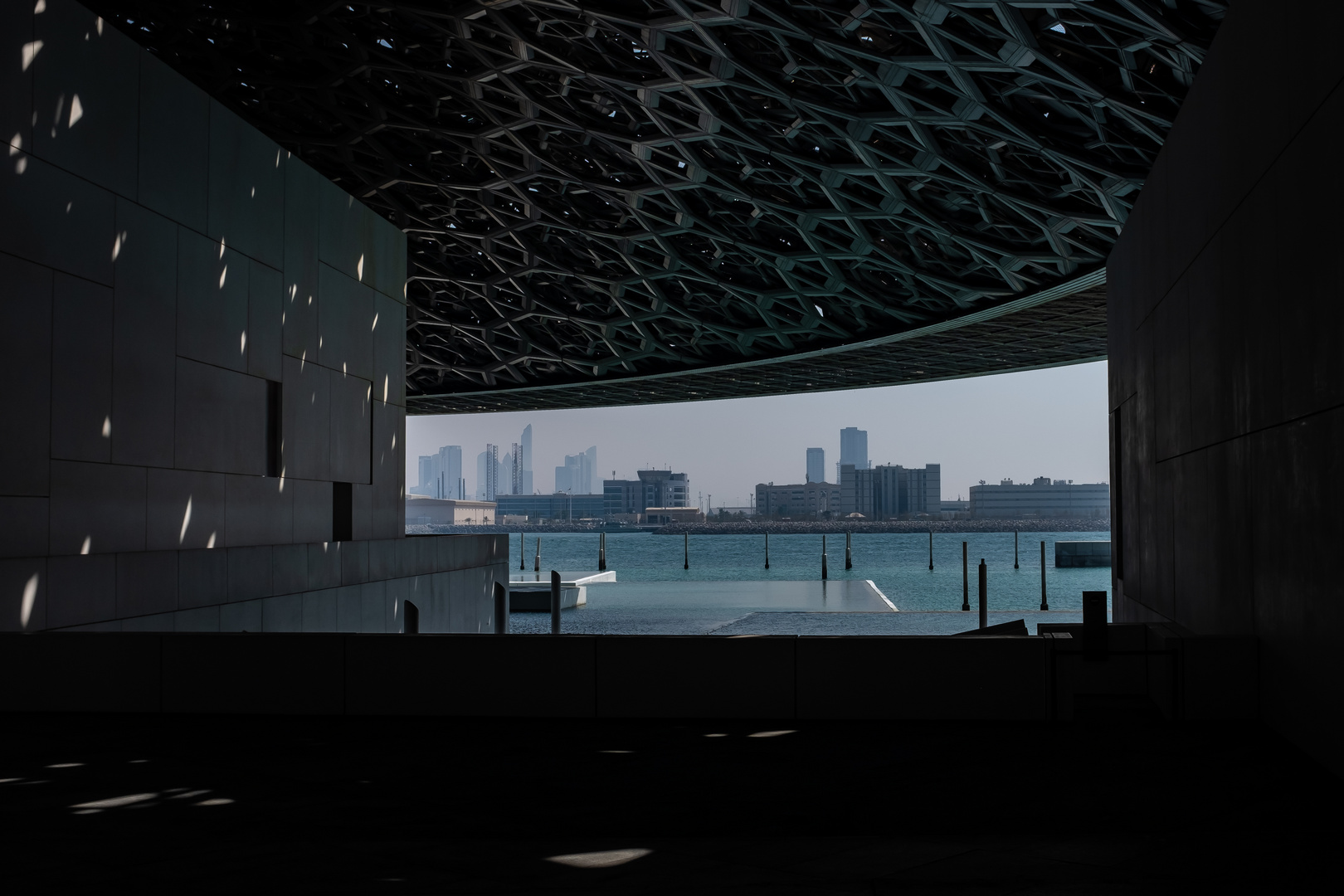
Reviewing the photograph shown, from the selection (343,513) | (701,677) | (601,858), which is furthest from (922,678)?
(343,513)

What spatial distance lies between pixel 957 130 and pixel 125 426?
20.1 meters

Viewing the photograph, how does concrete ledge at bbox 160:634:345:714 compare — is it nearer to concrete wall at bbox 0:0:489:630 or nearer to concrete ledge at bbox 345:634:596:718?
concrete ledge at bbox 345:634:596:718

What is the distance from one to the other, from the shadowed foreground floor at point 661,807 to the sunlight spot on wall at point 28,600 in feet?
10.4

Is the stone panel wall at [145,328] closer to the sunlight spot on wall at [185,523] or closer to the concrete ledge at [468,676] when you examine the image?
the sunlight spot on wall at [185,523]

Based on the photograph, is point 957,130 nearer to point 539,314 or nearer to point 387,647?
point 387,647

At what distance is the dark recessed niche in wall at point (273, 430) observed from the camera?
728 inches

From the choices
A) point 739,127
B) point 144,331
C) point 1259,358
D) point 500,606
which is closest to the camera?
point 1259,358

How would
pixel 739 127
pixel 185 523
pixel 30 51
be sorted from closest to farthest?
pixel 30 51 → pixel 185 523 → pixel 739 127

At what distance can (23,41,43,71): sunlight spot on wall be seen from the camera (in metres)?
12.7

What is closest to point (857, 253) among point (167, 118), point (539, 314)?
point (539, 314)

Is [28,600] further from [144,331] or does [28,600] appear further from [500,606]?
[500,606]

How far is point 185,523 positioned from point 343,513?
220 inches

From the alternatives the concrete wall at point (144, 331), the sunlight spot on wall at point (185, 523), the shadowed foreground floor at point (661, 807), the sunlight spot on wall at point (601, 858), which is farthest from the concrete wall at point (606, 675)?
the sunlight spot on wall at point (185, 523)

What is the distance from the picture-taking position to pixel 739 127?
28.0 metres
